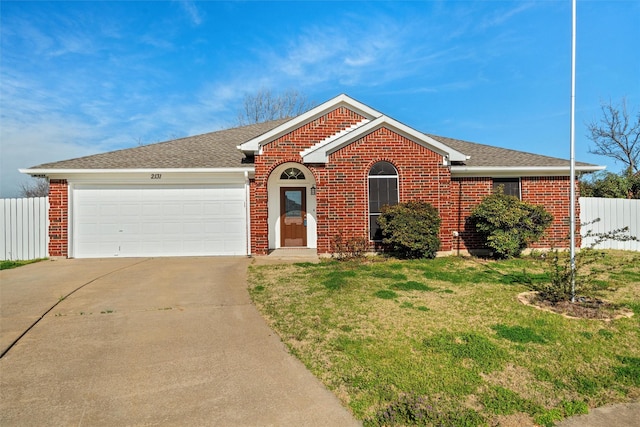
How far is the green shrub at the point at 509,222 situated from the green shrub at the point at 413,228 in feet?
5.00

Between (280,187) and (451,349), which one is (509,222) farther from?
(451,349)

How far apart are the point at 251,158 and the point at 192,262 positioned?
400 centimetres

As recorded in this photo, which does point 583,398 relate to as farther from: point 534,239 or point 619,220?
point 619,220

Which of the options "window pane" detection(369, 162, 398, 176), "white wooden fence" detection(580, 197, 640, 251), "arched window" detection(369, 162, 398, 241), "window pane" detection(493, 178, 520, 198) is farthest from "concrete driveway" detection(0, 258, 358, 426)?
"white wooden fence" detection(580, 197, 640, 251)

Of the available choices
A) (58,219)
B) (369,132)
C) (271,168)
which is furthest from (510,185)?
(58,219)

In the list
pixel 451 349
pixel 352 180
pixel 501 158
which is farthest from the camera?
pixel 501 158

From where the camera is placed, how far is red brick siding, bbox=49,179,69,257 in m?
11.2

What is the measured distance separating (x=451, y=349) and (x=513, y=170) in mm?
9518

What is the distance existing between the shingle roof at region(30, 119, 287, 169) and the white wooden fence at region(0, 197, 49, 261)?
137cm

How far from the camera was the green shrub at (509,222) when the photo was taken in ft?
34.3

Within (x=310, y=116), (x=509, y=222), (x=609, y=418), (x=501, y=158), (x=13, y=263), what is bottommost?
(x=609, y=418)

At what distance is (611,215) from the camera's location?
43.0ft

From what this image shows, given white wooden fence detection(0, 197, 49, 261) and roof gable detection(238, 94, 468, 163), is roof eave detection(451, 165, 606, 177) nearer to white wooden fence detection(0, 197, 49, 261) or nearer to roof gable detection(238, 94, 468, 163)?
roof gable detection(238, 94, 468, 163)

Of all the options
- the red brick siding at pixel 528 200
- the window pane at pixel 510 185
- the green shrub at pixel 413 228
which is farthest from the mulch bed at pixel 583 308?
the window pane at pixel 510 185
